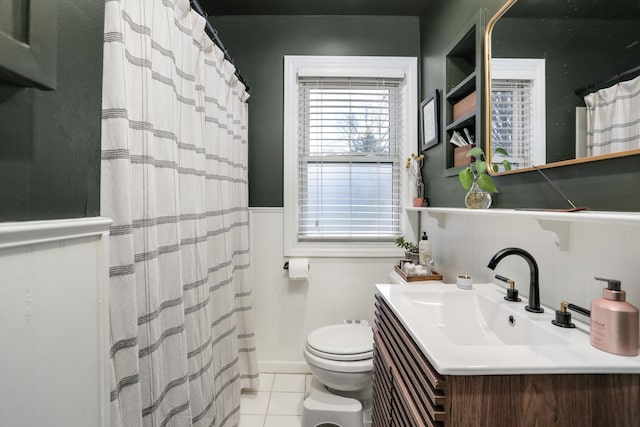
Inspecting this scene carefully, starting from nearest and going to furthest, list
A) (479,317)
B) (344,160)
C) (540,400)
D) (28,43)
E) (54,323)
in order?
(28,43) → (54,323) → (540,400) → (479,317) → (344,160)

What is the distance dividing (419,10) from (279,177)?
1.52 m

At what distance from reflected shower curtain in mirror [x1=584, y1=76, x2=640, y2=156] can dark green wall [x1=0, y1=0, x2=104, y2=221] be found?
1.24 m

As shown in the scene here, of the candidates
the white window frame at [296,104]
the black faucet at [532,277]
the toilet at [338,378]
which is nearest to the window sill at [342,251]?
the white window frame at [296,104]

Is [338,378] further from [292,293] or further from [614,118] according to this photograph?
[614,118]

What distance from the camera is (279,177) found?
7.21ft

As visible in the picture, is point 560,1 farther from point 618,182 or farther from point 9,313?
point 9,313

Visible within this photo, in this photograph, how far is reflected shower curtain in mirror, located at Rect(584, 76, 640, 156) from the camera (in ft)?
2.42

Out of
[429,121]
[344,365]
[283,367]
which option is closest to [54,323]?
[344,365]

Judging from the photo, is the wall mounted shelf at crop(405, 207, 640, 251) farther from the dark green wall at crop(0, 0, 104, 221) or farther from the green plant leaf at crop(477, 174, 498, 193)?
the dark green wall at crop(0, 0, 104, 221)

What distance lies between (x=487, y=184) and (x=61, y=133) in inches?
52.4

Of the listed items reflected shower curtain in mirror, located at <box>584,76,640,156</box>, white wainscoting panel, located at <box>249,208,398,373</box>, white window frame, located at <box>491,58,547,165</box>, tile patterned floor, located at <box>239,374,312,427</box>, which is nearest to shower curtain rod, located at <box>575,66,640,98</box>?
reflected shower curtain in mirror, located at <box>584,76,640,156</box>

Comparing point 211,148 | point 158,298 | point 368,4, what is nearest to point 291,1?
point 368,4

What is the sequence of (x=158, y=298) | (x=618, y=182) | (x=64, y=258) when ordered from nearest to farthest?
(x=64, y=258), (x=618, y=182), (x=158, y=298)

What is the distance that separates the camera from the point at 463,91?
5.17ft
